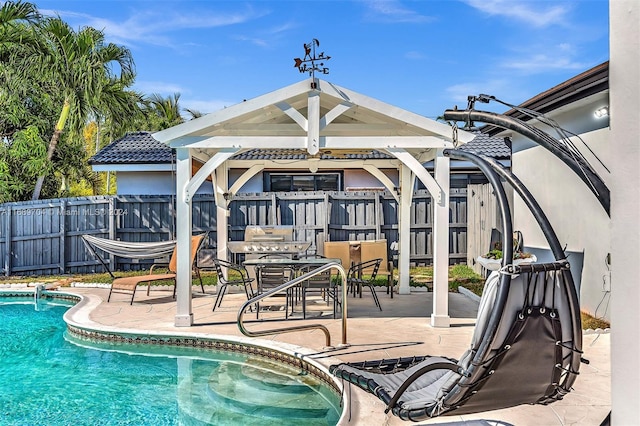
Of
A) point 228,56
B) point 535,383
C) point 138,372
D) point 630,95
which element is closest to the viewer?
point 630,95

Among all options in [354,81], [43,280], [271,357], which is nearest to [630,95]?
[271,357]

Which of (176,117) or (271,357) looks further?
(176,117)

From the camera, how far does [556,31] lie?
14.0 metres

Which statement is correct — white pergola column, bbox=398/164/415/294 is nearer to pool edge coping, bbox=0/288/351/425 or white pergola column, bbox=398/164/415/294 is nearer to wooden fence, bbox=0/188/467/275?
wooden fence, bbox=0/188/467/275

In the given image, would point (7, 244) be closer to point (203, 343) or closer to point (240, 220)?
point (240, 220)

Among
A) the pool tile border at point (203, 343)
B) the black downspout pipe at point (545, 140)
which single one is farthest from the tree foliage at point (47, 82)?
the black downspout pipe at point (545, 140)

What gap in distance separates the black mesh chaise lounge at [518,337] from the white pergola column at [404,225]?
7.08 meters

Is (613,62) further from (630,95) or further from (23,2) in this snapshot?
(23,2)

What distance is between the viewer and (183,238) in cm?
718

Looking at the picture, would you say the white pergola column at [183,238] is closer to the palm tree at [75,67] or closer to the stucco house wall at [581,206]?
the stucco house wall at [581,206]

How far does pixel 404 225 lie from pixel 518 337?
765cm

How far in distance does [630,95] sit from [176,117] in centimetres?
3078

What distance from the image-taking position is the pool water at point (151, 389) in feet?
15.6

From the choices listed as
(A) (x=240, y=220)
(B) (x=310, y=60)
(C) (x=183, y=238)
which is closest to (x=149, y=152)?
(A) (x=240, y=220)
